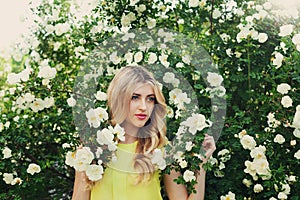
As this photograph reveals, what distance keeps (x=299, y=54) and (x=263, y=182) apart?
2.15ft

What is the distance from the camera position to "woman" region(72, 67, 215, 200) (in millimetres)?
2404

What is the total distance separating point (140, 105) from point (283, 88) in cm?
74

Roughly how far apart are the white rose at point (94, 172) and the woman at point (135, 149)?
0.08 meters

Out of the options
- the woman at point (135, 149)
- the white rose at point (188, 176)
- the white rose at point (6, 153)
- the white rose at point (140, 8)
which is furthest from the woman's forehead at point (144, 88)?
the white rose at point (6, 153)

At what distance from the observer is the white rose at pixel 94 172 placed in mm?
2348

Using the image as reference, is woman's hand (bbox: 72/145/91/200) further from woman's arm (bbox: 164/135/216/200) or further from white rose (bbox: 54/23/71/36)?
white rose (bbox: 54/23/71/36)

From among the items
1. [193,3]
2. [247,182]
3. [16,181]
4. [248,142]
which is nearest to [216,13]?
[193,3]

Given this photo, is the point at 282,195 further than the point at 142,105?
Yes

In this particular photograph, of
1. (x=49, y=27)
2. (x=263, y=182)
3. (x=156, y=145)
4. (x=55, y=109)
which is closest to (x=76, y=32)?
(x=49, y=27)

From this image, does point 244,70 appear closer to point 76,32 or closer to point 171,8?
point 171,8

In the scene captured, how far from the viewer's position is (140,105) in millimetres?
2387

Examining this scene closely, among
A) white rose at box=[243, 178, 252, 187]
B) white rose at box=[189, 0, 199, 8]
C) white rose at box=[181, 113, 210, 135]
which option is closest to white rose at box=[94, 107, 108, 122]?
white rose at box=[181, 113, 210, 135]

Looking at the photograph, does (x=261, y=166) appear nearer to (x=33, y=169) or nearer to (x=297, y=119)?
(x=297, y=119)

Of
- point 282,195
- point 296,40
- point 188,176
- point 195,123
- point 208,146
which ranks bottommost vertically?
point 282,195
